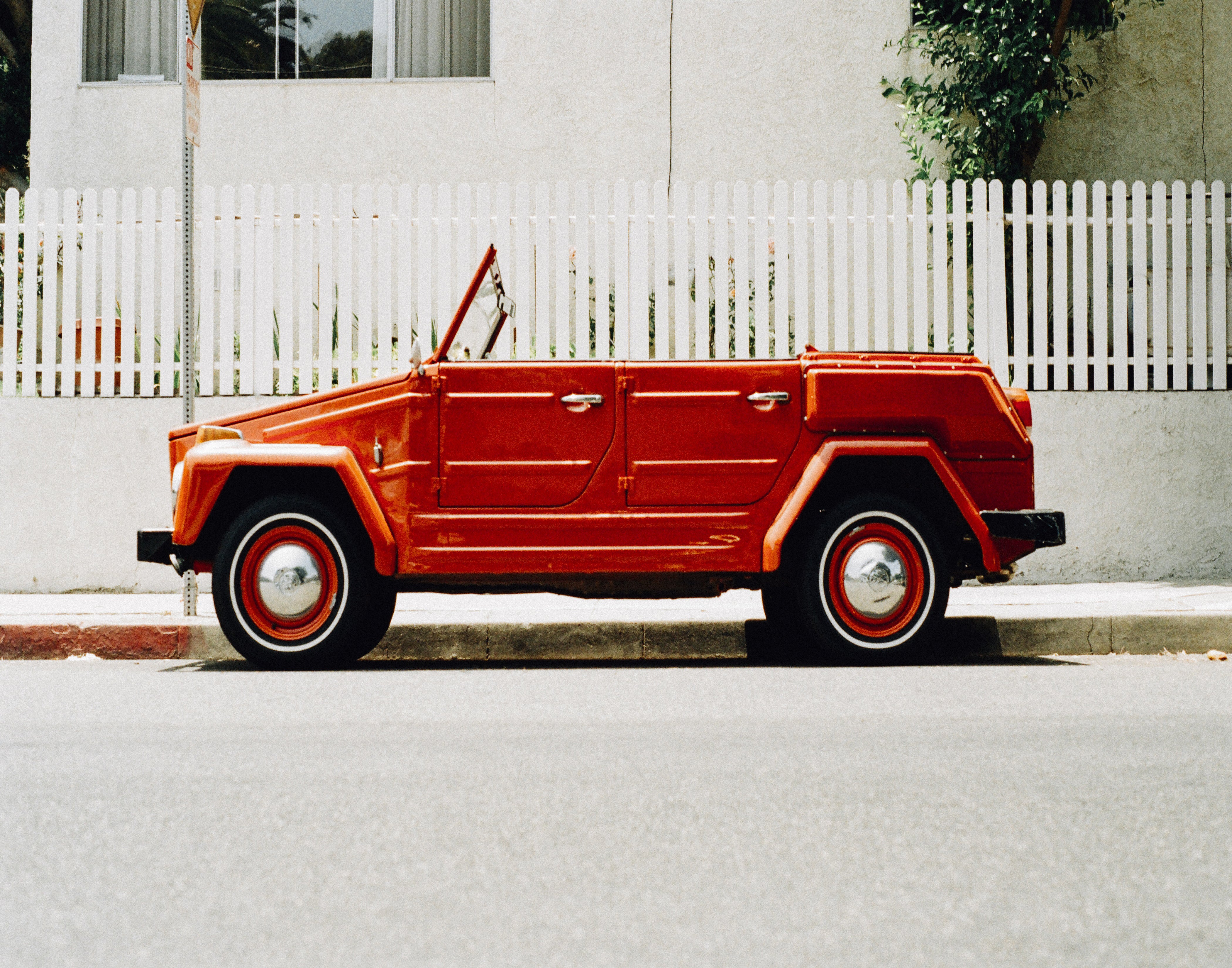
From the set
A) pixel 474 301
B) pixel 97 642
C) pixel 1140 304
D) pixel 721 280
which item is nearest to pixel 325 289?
pixel 721 280

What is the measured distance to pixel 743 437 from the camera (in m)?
6.44

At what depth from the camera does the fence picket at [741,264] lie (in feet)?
29.5

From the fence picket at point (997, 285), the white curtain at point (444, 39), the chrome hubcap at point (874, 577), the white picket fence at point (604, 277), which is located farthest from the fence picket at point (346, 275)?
the chrome hubcap at point (874, 577)

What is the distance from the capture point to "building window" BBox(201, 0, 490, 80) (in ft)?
40.4

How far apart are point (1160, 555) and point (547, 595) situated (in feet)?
13.5

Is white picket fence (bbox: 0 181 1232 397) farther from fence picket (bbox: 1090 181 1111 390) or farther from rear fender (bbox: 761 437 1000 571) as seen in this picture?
rear fender (bbox: 761 437 1000 571)

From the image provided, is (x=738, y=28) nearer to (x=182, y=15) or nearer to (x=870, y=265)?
(x=870, y=265)

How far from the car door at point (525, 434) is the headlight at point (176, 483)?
3.98 feet

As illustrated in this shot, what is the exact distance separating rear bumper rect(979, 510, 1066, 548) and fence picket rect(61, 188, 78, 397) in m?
6.05

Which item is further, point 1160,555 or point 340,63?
point 340,63

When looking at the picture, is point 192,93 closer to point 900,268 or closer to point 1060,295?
point 900,268

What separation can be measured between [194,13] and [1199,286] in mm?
6631

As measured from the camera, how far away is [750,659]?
722cm

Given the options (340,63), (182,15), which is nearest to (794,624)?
(340,63)
